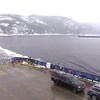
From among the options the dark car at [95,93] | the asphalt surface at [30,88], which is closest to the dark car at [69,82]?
the asphalt surface at [30,88]

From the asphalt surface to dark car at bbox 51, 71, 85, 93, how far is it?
78 cm

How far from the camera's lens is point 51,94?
89.4ft

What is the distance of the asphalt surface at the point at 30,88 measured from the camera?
85.7 ft

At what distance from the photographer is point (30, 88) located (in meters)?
29.6

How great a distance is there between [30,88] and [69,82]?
21.4 feet

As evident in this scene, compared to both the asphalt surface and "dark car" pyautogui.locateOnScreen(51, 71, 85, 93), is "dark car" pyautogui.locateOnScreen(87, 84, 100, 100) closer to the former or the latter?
the asphalt surface

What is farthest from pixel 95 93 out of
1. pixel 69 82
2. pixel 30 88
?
pixel 30 88

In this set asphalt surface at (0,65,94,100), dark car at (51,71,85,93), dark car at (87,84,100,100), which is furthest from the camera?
dark car at (51,71,85,93)

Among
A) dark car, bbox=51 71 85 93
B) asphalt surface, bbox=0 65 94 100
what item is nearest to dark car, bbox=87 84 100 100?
asphalt surface, bbox=0 65 94 100

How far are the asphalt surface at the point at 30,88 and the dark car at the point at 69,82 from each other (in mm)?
781

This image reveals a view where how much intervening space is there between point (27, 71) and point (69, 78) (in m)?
14.6

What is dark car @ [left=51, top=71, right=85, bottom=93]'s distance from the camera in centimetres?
2714

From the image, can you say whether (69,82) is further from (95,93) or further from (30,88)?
(30,88)

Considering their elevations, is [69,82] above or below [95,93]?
above
